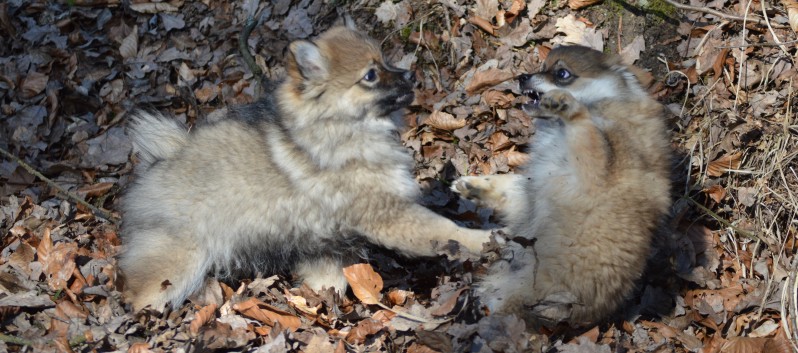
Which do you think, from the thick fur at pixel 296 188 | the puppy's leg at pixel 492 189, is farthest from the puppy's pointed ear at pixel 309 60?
the puppy's leg at pixel 492 189

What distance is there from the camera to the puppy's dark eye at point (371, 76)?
4.34 metres

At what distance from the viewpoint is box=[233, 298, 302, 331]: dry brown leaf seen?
438cm

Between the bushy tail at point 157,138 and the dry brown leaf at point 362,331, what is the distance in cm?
180

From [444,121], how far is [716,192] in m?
2.17

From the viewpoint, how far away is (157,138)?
4.86 meters

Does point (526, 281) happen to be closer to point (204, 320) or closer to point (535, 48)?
point (204, 320)

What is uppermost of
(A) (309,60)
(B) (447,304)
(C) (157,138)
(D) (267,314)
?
(A) (309,60)

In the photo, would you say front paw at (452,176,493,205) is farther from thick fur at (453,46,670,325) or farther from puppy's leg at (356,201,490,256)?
puppy's leg at (356,201,490,256)

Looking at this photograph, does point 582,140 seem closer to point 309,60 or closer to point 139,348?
point 309,60

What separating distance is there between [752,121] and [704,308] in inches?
58.8

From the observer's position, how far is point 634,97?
447cm

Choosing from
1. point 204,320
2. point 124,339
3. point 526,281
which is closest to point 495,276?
point 526,281

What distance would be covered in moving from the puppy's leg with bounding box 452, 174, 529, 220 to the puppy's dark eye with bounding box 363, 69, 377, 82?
1.13 meters

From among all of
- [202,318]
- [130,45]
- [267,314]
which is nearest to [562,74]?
[267,314]
